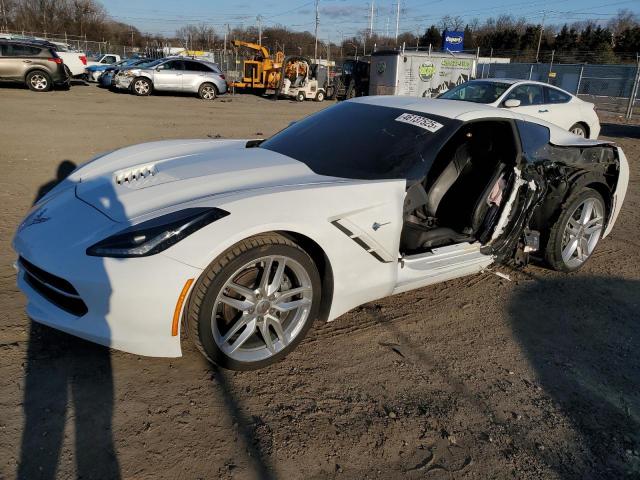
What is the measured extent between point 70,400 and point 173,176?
140 centimetres

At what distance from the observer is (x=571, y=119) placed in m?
10.4

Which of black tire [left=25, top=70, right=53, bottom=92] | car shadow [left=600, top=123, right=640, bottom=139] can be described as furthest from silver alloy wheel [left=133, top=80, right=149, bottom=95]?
car shadow [left=600, top=123, right=640, bottom=139]

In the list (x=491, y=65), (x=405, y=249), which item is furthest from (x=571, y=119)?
(x=491, y=65)

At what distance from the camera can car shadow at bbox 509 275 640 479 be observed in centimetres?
237

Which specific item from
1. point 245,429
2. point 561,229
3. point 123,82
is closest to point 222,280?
point 245,429

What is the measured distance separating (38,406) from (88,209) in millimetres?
1080

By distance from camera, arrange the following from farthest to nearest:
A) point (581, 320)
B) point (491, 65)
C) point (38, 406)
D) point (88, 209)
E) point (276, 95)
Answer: point (491, 65) → point (276, 95) → point (581, 320) → point (88, 209) → point (38, 406)

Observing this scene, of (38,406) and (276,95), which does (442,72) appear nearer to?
(276,95)

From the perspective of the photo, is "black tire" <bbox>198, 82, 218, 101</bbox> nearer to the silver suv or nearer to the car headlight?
the silver suv

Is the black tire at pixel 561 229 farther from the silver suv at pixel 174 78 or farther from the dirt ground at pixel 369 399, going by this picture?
the silver suv at pixel 174 78

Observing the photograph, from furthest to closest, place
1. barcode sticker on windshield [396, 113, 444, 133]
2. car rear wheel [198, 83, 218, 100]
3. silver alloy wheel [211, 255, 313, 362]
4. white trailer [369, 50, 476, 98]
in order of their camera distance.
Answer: white trailer [369, 50, 476, 98] < car rear wheel [198, 83, 218, 100] < barcode sticker on windshield [396, 113, 444, 133] < silver alloy wheel [211, 255, 313, 362]

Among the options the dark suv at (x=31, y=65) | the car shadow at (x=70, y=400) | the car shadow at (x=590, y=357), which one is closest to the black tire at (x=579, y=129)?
the car shadow at (x=590, y=357)

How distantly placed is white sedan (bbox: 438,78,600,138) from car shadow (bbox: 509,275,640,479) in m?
6.46

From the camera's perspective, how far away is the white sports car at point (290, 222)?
2406mm
